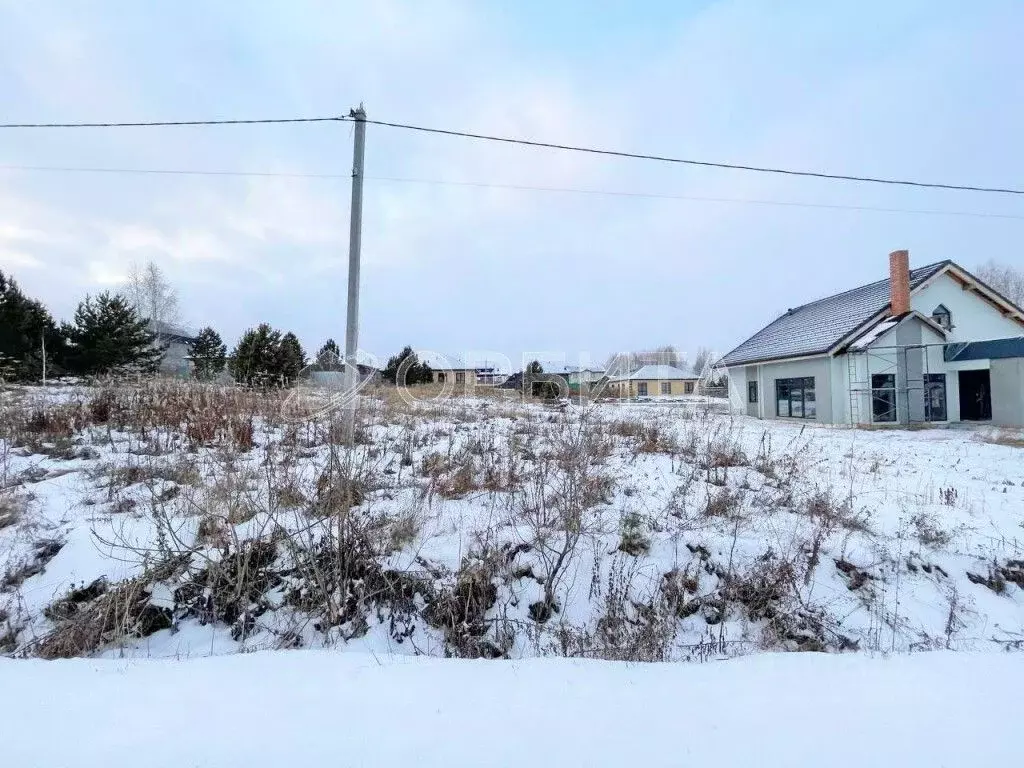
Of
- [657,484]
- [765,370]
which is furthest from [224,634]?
[765,370]

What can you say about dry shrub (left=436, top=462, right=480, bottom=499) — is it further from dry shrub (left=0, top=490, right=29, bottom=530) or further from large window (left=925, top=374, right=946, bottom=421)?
large window (left=925, top=374, right=946, bottom=421)

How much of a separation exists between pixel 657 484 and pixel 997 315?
749 inches

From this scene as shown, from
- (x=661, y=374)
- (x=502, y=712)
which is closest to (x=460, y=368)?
(x=661, y=374)

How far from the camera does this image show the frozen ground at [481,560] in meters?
2.68

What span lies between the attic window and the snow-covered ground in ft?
58.6

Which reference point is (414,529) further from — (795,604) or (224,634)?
(795,604)

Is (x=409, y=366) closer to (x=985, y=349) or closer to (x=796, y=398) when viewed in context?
(x=796, y=398)

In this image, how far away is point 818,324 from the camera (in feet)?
55.7

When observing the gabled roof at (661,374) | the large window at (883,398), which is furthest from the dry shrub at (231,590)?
the gabled roof at (661,374)

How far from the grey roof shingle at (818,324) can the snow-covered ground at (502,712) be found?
14.8m

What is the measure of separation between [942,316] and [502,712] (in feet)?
66.3

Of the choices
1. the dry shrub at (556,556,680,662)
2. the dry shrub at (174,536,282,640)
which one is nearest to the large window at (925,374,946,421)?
the dry shrub at (556,556,680,662)

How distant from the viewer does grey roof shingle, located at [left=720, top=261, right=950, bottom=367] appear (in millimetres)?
14852

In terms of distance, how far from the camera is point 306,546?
10.00 feet
